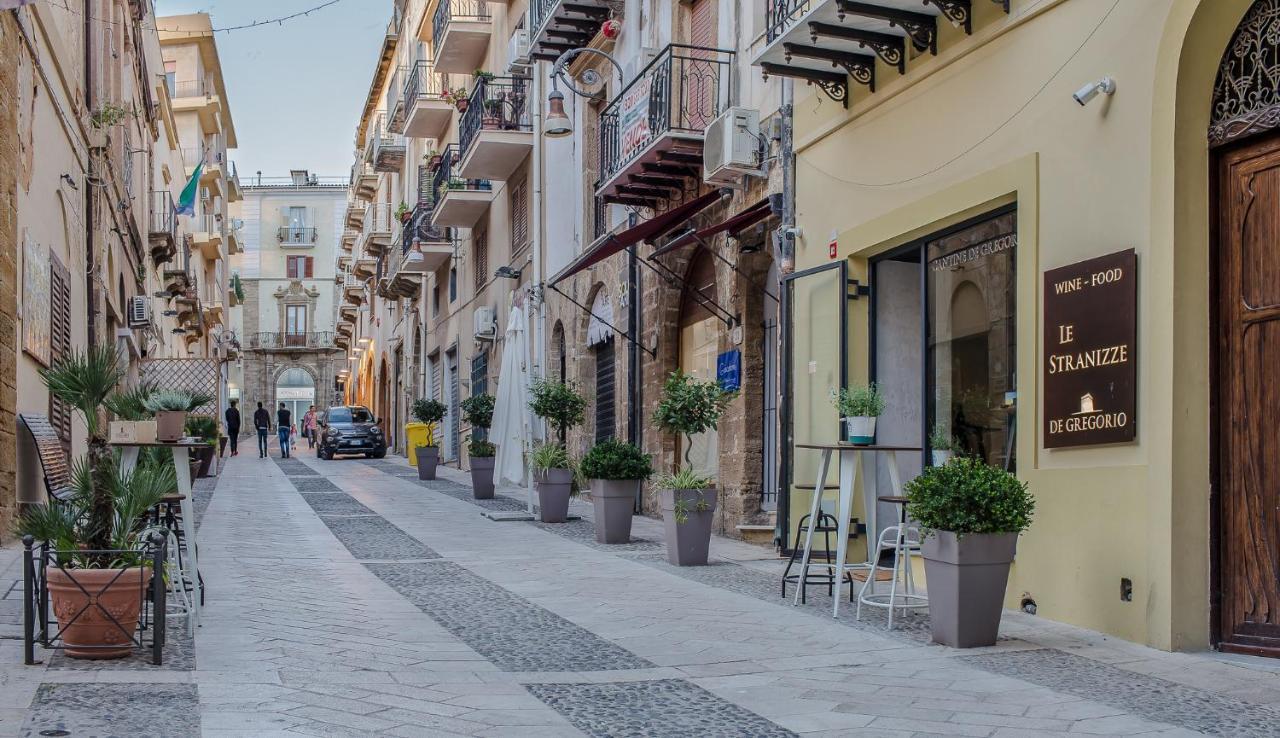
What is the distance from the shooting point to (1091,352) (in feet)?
25.7

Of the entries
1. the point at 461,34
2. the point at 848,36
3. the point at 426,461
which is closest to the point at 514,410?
the point at 426,461

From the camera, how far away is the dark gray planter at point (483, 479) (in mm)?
19844

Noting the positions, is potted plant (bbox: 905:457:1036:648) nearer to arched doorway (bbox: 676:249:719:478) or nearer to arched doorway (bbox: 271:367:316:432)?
arched doorway (bbox: 676:249:719:478)

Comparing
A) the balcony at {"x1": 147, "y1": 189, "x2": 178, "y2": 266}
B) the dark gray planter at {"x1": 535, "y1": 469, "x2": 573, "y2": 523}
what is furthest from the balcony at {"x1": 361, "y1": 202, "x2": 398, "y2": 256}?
the dark gray planter at {"x1": 535, "y1": 469, "x2": 573, "y2": 523}

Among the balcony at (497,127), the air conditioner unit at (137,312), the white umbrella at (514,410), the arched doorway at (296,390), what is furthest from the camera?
the arched doorway at (296,390)

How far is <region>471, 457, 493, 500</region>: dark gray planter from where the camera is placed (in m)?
19.8

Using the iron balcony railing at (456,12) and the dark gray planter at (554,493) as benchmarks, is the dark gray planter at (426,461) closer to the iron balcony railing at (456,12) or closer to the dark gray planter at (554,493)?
the iron balcony railing at (456,12)

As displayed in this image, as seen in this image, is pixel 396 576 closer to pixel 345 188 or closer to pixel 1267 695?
pixel 1267 695

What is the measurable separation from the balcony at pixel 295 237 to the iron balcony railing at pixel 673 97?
61.4m

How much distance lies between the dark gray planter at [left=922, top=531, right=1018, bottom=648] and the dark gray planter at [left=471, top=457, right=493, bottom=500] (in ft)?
42.7

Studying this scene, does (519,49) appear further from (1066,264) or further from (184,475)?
(184,475)

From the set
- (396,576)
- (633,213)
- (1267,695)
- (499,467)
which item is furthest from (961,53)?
(499,467)

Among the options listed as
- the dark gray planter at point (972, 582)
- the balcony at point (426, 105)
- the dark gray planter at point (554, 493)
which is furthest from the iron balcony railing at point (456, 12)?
the dark gray planter at point (972, 582)

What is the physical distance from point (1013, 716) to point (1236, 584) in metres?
2.18
